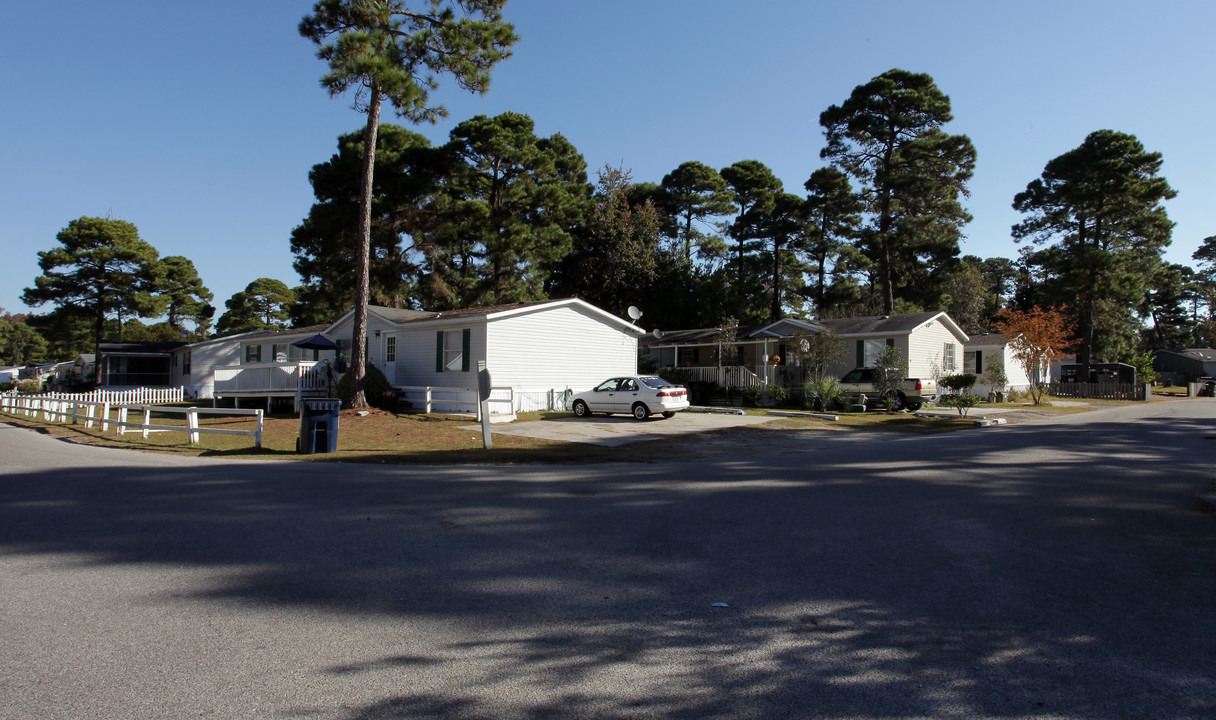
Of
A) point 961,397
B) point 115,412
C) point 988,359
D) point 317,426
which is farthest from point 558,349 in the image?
point 988,359

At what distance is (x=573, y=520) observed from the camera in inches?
298

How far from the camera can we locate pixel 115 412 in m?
25.8

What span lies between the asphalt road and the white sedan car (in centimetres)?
1218

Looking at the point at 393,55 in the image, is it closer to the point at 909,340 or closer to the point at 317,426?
the point at 317,426

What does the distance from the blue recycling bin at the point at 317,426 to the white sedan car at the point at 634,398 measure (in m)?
10.2

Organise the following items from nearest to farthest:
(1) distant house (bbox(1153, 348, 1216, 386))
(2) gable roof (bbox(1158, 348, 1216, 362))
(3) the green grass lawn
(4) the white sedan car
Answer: (3) the green grass lawn
(4) the white sedan car
(1) distant house (bbox(1153, 348, 1216, 386))
(2) gable roof (bbox(1158, 348, 1216, 362))

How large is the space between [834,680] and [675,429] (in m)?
15.6

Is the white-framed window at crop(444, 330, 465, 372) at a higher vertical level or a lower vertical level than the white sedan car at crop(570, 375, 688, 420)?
higher

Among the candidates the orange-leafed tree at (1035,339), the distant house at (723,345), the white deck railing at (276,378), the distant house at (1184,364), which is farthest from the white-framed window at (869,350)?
the distant house at (1184,364)

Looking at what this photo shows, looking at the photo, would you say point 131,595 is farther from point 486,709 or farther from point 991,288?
point 991,288

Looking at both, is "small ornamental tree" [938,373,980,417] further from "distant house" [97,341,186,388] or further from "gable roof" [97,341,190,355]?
"distant house" [97,341,186,388]

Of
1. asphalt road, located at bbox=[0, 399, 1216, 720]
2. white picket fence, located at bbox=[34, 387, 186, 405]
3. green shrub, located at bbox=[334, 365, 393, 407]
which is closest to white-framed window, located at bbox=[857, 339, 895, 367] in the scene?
green shrub, located at bbox=[334, 365, 393, 407]

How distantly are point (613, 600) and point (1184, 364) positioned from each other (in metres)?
84.9

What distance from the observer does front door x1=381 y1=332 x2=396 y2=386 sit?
27831 millimetres
